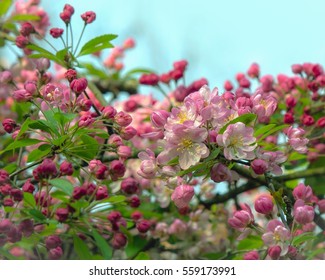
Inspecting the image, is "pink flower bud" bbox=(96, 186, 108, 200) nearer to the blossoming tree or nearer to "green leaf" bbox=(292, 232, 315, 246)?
the blossoming tree

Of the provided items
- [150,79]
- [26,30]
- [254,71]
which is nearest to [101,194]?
[26,30]

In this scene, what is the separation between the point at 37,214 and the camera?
Result: 1.99 metres

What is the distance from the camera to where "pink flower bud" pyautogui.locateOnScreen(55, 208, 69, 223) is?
2.07 m

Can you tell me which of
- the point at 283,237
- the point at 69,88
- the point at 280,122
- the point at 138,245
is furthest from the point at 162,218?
the point at 283,237

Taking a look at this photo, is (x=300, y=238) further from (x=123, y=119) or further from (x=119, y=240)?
(x=119, y=240)

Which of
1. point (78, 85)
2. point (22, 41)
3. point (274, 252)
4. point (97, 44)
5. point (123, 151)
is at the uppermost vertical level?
point (22, 41)

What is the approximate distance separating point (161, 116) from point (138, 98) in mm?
1551

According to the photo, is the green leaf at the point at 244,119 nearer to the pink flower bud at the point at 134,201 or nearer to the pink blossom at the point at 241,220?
the pink blossom at the point at 241,220

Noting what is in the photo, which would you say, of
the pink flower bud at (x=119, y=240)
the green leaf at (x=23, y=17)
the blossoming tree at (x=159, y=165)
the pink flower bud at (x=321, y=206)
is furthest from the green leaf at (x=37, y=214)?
the green leaf at (x=23, y=17)

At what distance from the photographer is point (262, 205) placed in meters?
1.79

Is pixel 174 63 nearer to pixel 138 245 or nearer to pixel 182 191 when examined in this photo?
pixel 138 245

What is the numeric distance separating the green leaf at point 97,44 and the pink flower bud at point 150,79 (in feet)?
1.87

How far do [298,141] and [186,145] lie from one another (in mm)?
394
